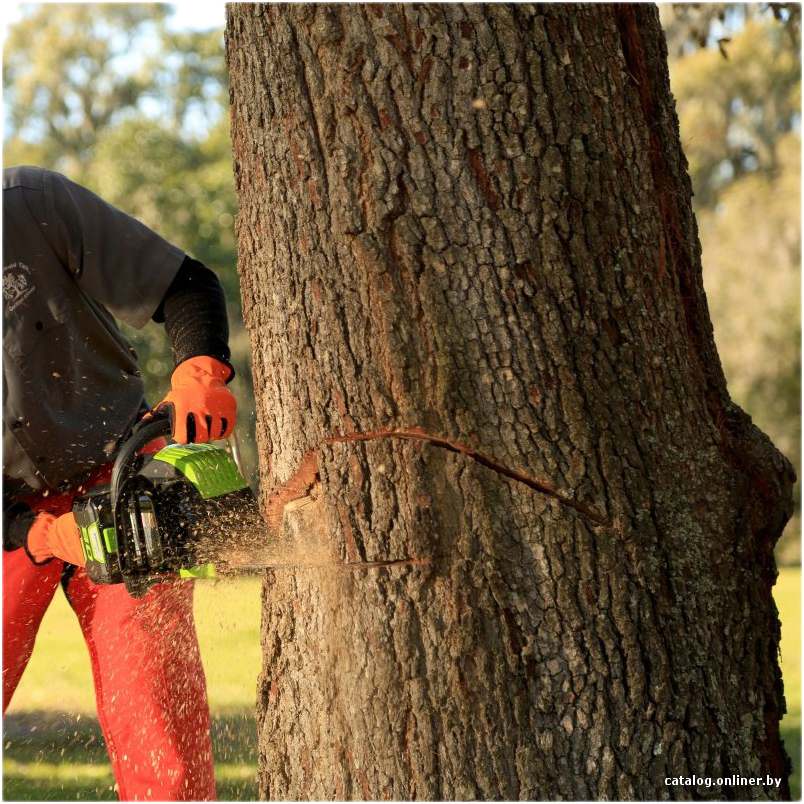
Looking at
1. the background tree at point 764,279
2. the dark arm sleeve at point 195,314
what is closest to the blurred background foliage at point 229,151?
the background tree at point 764,279

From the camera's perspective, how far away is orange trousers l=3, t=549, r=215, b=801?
271cm

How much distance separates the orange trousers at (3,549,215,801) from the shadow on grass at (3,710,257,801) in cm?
120

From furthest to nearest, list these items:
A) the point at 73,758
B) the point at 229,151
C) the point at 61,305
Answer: the point at 229,151 < the point at 73,758 < the point at 61,305

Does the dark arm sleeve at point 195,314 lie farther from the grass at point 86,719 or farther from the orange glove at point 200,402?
the grass at point 86,719

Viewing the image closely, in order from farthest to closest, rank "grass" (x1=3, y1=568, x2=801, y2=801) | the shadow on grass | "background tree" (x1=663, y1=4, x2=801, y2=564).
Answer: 1. "background tree" (x1=663, y1=4, x2=801, y2=564)
2. the shadow on grass
3. "grass" (x1=3, y1=568, x2=801, y2=801)

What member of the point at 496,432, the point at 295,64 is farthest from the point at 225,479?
the point at 295,64

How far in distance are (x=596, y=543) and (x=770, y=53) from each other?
24.2m

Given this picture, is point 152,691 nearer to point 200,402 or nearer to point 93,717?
point 200,402

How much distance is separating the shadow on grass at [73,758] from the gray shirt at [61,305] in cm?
169

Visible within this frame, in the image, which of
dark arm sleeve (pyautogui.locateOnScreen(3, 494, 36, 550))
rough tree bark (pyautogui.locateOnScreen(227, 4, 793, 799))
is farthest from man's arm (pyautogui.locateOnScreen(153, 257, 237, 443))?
rough tree bark (pyautogui.locateOnScreen(227, 4, 793, 799))

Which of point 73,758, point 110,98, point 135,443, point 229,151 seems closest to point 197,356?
point 135,443

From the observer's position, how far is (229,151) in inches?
512

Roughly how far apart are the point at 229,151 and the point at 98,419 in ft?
34.9

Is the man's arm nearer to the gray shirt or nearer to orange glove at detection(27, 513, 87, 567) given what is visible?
the gray shirt
